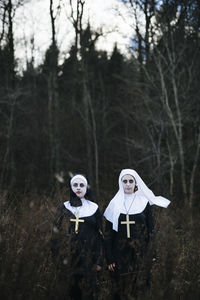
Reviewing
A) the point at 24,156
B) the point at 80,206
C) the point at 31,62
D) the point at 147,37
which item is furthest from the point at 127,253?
the point at 31,62

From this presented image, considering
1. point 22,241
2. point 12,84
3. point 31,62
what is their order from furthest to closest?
point 31,62 → point 12,84 → point 22,241

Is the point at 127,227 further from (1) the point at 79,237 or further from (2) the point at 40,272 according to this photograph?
(2) the point at 40,272

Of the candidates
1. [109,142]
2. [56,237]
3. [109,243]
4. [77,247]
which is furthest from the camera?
[109,142]

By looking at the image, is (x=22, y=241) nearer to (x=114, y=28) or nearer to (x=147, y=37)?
(x=147, y=37)

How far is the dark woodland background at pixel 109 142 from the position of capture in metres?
3.54

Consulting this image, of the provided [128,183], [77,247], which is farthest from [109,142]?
[77,247]

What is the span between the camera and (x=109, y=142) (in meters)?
20.8

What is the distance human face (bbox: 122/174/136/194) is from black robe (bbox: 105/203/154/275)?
290mm

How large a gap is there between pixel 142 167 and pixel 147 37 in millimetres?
5632

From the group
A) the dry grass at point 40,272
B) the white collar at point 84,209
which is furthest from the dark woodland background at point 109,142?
the white collar at point 84,209

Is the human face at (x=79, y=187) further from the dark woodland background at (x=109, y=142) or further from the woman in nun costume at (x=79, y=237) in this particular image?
the dark woodland background at (x=109, y=142)

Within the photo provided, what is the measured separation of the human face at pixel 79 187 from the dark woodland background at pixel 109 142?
1.88 ft

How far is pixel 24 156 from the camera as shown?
1984 cm

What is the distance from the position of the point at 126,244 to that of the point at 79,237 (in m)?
0.55
